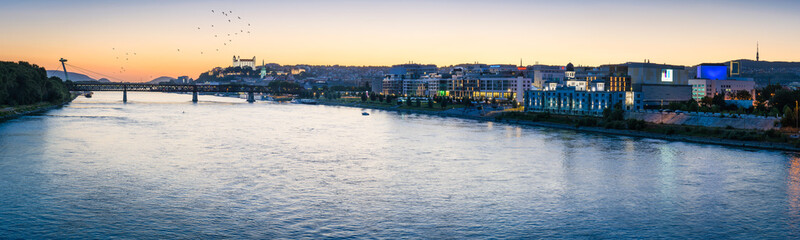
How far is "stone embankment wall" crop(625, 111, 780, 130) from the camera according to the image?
5291 centimetres

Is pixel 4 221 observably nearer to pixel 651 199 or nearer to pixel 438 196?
pixel 438 196

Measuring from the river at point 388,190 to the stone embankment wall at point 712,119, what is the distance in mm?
14249

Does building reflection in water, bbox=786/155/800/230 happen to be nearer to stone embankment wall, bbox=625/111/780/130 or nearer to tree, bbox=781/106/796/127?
tree, bbox=781/106/796/127

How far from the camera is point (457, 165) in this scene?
31781mm

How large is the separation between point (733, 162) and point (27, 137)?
45.8 metres

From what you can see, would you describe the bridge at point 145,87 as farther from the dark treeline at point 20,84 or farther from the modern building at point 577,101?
the modern building at point 577,101

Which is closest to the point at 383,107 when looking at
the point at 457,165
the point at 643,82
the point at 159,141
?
the point at 643,82

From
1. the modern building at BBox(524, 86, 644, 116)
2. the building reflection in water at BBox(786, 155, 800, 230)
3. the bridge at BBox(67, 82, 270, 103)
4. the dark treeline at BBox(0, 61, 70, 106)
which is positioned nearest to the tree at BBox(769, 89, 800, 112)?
the modern building at BBox(524, 86, 644, 116)

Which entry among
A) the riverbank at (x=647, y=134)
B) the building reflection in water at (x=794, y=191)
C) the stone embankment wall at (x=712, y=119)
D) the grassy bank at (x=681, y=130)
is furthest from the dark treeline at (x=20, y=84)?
the building reflection in water at (x=794, y=191)

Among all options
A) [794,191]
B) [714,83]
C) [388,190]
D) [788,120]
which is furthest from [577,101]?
[714,83]

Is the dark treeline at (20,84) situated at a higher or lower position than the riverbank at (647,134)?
higher

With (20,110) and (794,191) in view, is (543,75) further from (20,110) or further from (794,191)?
(794,191)

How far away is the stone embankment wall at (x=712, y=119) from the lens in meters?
52.9

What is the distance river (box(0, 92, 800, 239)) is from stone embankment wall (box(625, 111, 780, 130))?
14.2 m
